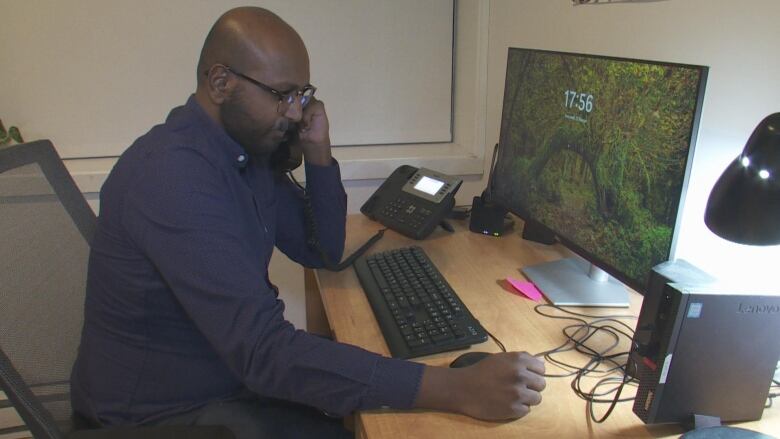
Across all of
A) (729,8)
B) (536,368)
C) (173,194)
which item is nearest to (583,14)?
(729,8)

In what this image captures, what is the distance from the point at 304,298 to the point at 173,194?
130 centimetres

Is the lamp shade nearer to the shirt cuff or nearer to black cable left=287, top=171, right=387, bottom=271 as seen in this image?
the shirt cuff

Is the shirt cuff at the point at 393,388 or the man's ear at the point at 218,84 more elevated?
the man's ear at the point at 218,84

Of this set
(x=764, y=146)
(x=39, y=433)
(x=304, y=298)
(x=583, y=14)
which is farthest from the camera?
(x=304, y=298)

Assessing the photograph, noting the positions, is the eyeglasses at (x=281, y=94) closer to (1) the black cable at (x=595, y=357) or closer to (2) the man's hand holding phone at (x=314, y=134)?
(2) the man's hand holding phone at (x=314, y=134)

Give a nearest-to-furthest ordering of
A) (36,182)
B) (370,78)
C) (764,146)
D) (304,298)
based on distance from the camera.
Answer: (764,146) < (36,182) < (370,78) < (304,298)

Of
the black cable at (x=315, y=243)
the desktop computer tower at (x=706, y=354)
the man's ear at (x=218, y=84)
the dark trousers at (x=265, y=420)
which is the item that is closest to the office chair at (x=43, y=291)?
the dark trousers at (x=265, y=420)

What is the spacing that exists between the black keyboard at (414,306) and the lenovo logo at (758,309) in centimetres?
41

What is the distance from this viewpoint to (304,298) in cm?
206

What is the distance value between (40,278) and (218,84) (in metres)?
0.49

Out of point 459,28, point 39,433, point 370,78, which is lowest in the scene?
point 39,433

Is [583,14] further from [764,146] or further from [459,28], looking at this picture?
[764,146]

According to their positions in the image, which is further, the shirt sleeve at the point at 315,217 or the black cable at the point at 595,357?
the shirt sleeve at the point at 315,217

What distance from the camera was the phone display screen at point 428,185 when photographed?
153 cm
